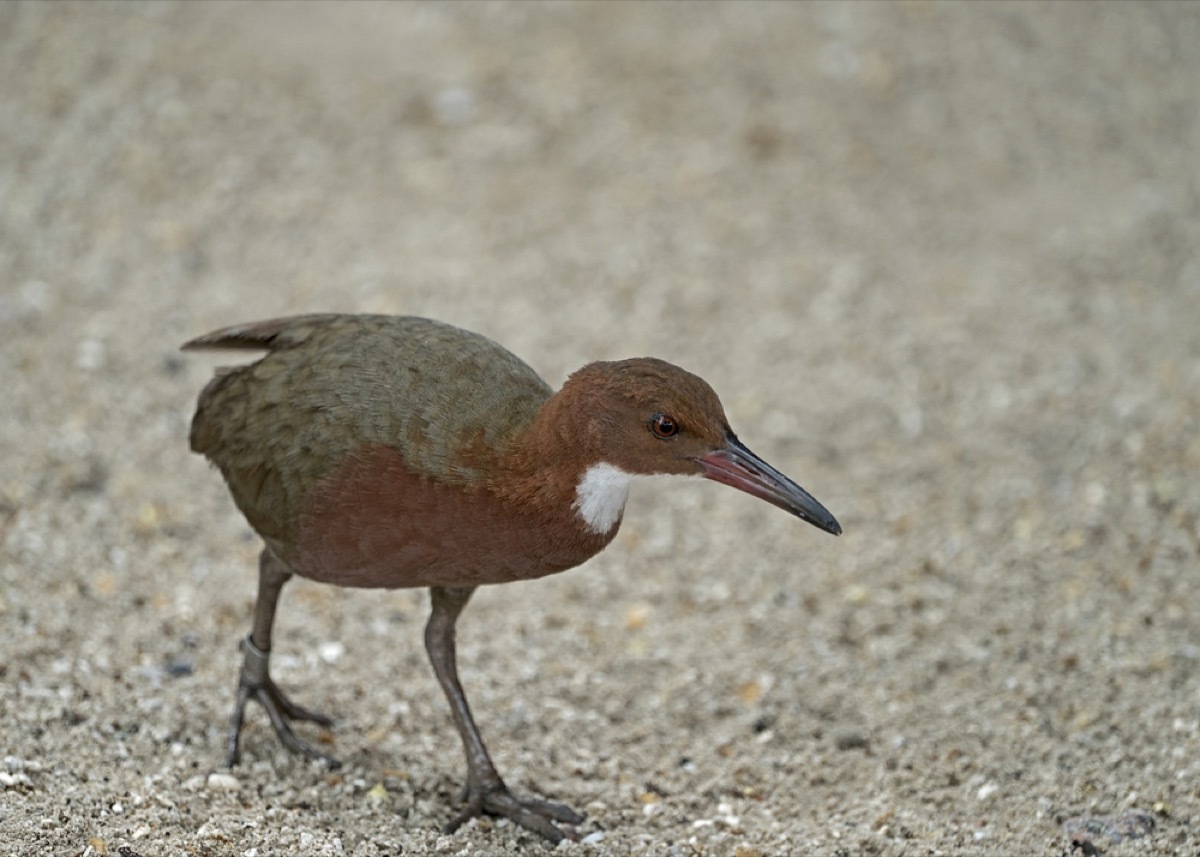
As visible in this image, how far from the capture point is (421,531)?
426 centimetres

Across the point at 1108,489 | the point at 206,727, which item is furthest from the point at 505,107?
the point at 206,727

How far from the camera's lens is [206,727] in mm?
5148

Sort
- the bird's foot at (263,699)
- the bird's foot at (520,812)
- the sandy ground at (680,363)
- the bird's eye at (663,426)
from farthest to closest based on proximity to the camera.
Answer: the bird's foot at (263,699) < the sandy ground at (680,363) < the bird's foot at (520,812) < the bird's eye at (663,426)

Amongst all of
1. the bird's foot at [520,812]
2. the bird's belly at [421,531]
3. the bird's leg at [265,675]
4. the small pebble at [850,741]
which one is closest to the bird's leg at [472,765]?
the bird's foot at [520,812]

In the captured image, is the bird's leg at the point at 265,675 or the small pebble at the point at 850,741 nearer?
the bird's leg at the point at 265,675

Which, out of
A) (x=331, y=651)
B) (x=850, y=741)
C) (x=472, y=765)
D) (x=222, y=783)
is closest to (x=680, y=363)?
(x=331, y=651)

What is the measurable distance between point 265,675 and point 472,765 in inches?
36.4

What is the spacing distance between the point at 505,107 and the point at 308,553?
5.25 meters

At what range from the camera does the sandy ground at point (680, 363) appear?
4.89 meters

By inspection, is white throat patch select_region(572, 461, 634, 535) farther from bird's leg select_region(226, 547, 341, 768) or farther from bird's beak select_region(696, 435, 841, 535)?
bird's leg select_region(226, 547, 341, 768)

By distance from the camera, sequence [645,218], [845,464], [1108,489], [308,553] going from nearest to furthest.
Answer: [308,553]
[1108,489]
[845,464]
[645,218]

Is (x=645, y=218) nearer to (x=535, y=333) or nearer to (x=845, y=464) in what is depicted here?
(x=535, y=333)

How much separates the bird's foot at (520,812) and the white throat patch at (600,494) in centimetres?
107

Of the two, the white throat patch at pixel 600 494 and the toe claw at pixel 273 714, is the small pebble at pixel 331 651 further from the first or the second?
the white throat patch at pixel 600 494
